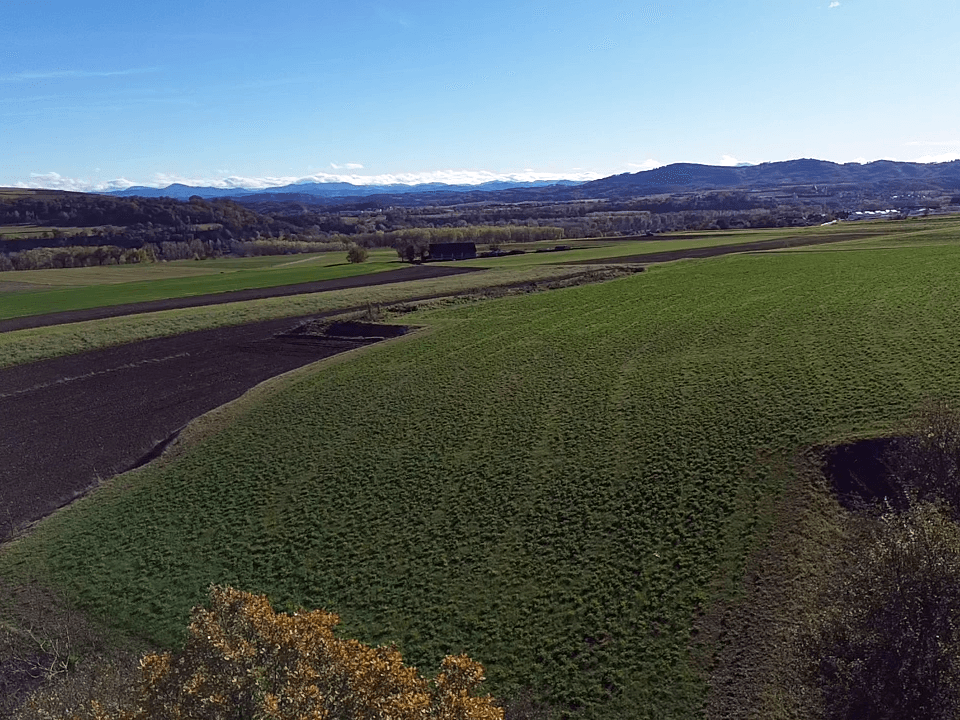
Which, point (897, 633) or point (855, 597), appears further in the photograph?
point (855, 597)

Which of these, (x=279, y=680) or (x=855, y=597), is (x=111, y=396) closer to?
(x=279, y=680)

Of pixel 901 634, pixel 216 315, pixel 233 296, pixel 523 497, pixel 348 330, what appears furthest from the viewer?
pixel 233 296

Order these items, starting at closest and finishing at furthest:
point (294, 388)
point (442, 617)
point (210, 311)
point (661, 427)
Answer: point (442, 617) → point (661, 427) → point (294, 388) → point (210, 311)

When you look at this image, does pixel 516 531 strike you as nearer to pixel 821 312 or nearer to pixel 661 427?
pixel 661 427

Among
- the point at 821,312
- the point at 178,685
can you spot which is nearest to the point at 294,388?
the point at 178,685

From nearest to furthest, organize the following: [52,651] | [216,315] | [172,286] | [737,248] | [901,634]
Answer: [901,634], [52,651], [216,315], [172,286], [737,248]

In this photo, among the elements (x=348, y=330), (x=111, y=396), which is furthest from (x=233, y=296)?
(x=111, y=396)

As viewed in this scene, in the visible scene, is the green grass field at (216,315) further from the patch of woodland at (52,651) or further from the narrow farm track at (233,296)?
the patch of woodland at (52,651)
